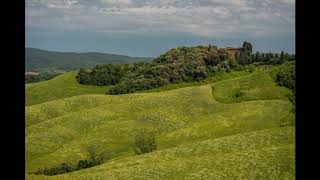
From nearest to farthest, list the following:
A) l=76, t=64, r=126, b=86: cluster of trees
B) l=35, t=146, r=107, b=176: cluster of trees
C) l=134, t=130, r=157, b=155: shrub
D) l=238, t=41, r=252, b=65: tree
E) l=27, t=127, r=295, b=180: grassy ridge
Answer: l=27, t=127, r=295, b=180: grassy ridge → l=35, t=146, r=107, b=176: cluster of trees → l=134, t=130, r=157, b=155: shrub → l=238, t=41, r=252, b=65: tree → l=76, t=64, r=126, b=86: cluster of trees

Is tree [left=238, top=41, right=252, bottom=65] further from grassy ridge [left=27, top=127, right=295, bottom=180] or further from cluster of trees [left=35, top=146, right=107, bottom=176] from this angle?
grassy ridge [left=27, top=127, right=295, bottom=180]

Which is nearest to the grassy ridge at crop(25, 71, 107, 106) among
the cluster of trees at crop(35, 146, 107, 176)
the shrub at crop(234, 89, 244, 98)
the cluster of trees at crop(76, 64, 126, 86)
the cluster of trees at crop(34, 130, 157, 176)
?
the cluster of trees at crop(76, 64, 126, 86)

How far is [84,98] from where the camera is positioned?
73.8m

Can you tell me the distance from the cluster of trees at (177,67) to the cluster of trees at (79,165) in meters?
26.4

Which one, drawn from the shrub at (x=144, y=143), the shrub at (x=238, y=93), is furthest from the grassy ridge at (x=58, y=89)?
the shrub at (x=144, y=143)

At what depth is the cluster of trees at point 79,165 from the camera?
49.3m

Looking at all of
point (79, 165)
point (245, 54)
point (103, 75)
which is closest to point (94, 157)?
point (79, 165)

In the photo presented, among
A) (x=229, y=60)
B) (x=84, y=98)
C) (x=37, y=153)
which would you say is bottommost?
(x=37, y=153)

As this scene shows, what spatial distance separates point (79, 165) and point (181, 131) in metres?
14.7

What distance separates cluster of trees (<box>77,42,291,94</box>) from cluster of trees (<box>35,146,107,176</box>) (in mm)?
26378

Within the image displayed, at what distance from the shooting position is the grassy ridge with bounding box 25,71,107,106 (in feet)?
296

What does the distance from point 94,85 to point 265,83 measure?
33.2 m
